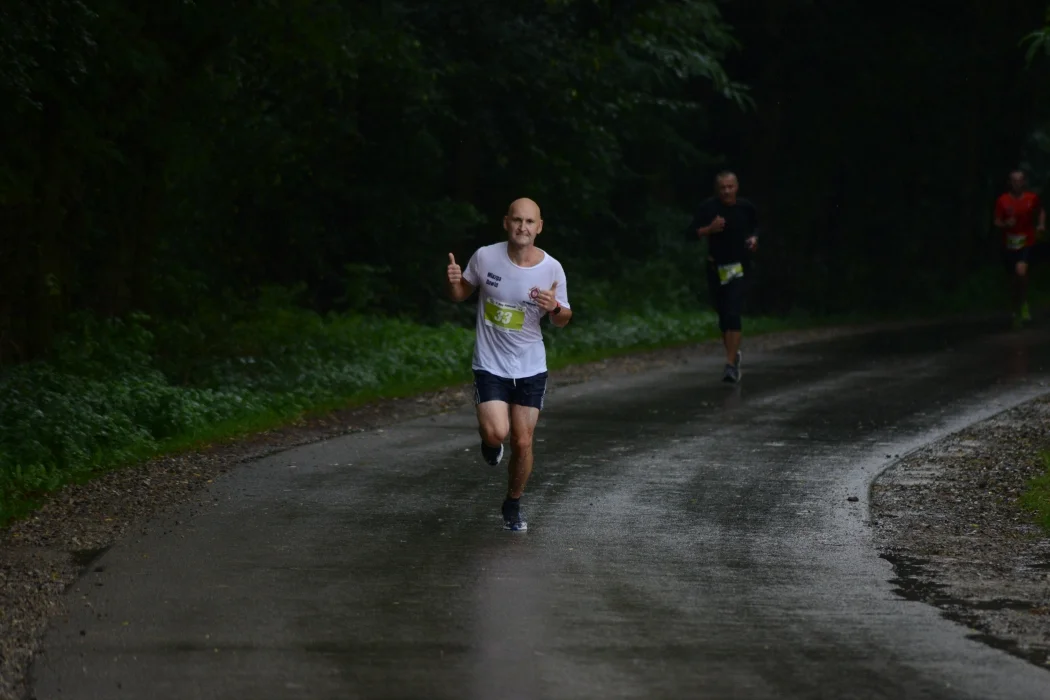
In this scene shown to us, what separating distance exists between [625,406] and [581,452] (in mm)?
3252

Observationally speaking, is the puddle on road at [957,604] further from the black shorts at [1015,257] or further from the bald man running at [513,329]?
the black shorts at [1015,257]

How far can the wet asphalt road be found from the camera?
6625 millimetres

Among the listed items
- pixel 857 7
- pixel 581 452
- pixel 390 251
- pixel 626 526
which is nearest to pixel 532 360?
pixel 626 526

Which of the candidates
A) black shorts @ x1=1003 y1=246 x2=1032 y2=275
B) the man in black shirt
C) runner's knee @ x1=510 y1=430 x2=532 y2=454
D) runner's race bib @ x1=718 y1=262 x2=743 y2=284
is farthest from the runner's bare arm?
black shorts @ x1=1003 y1=246 x2=1032 y2=275

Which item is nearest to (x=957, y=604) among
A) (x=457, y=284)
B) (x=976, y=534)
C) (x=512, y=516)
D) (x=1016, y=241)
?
(x=976, y=534)

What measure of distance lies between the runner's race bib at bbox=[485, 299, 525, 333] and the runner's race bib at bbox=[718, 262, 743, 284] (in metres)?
8.82

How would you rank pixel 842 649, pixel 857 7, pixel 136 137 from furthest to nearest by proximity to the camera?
pixel 857 7
pixel 136 137
pixel 842 649

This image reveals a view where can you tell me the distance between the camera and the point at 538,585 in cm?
839

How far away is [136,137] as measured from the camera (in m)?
19.8

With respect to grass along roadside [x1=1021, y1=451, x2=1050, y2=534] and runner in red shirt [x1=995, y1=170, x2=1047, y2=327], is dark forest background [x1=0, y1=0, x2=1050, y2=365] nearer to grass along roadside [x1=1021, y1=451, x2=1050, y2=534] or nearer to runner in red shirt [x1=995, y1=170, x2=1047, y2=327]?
grass along roadside [x1=1021, y1=451, x2=1050, y2=534]

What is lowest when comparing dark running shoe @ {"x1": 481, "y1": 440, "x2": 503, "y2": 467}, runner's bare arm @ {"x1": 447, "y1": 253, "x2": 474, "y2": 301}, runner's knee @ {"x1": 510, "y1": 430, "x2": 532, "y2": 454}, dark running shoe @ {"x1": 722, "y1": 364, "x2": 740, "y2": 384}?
dark running shoe @ {"x1": 722, "y1": 364, "x2": 740, "y2": 384}

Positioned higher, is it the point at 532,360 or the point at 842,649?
the point at 532,360

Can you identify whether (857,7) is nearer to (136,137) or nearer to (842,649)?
(136,137)

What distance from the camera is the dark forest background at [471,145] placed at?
18328 millimetres
